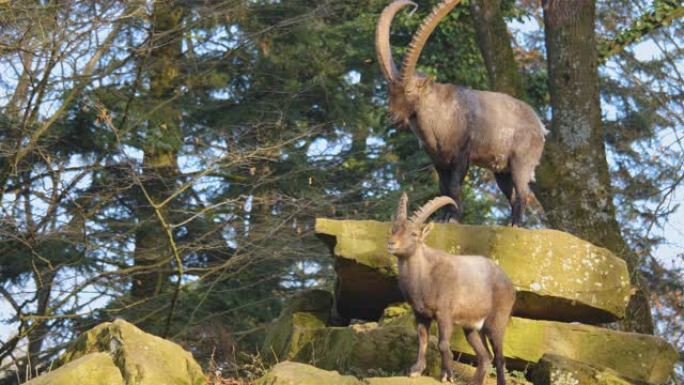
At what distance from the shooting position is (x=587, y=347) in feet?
37.4

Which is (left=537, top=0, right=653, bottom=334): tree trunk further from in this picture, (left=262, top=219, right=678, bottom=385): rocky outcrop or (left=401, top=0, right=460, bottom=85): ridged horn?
(left=401, top=0, right=460, bottom=85): ridged horn

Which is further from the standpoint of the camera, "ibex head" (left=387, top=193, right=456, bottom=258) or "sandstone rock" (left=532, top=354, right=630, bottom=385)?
"sandstone rock" (left=532, top=354, right=630, bottom=385)

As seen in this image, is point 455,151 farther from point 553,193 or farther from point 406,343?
point 553,193

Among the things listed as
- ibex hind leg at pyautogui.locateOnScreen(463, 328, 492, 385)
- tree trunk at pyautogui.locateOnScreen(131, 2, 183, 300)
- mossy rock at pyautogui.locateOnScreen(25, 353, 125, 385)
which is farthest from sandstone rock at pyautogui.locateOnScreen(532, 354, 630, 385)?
tree trunk at pyautogui.locateOnScreen(131, 2, 183, 300)

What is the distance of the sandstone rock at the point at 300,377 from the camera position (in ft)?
28.5

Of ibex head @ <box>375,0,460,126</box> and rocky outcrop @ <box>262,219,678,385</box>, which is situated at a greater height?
ibex head @ <box>375,0,460,126</box>

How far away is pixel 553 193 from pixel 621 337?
461 centimetres

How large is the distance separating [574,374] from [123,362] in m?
3.98

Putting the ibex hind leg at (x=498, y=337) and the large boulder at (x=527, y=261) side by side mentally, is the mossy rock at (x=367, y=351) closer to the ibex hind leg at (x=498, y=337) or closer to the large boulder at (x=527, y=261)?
the ibex hind leg at (x=498, y=337)

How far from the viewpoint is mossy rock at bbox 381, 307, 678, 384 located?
37.0ft

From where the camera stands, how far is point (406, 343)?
10.6m

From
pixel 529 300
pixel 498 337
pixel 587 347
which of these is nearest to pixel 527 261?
pixel 529 300

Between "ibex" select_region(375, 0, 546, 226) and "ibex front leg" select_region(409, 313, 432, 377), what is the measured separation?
2.07 meters

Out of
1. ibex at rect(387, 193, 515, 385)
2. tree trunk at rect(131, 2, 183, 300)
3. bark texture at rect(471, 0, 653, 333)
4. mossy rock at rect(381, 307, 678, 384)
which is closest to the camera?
ibex at rect(387, 193, 515, 385)
